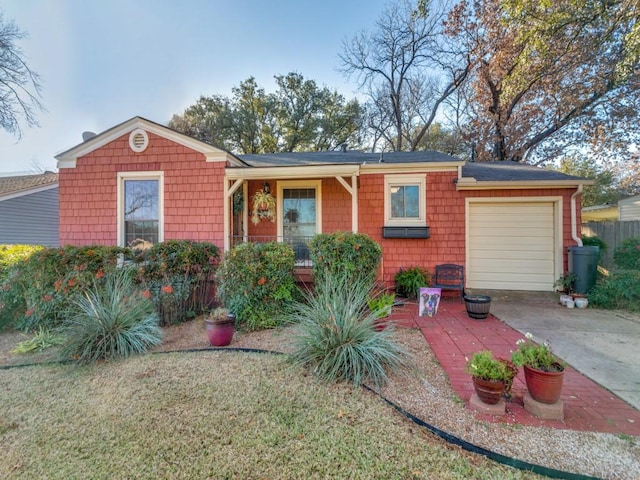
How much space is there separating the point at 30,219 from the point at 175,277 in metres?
11.8

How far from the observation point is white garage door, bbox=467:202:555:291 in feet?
21.7

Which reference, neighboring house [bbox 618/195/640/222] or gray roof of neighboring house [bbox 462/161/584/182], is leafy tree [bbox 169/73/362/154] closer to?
gray roof of neighboring house [bbox 462/161/584/182]

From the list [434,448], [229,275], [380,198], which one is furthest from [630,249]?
[229,275]

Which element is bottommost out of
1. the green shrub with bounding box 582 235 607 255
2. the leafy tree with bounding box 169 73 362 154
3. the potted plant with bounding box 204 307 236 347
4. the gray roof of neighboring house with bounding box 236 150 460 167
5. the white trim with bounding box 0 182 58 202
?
the potted plant with bounding box 204 307 236 347

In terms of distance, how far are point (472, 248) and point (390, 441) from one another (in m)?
5.94

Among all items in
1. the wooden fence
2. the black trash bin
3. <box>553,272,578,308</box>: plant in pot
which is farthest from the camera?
the wooden fence

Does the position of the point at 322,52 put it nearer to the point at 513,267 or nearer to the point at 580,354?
the point at 513,267

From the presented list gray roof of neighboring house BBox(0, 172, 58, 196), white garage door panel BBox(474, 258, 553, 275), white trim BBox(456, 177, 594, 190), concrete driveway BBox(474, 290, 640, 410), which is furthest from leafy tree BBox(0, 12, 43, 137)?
concrete driveway BBox(474, 290, 640, 410)

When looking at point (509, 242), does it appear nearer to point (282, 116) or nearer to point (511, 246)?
point (511, 246)

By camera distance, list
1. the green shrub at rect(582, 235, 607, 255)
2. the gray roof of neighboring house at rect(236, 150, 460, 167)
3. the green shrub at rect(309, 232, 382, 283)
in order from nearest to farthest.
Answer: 1. the green shrub at rect(309, 232, 382, 283)
2. the green shrub at rect(582, 235, 607, 255)
3. the gray roof of neighboring house at rect(236, 150, 460, 167)

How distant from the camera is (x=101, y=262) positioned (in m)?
4.87

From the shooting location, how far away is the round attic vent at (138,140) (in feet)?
20.7

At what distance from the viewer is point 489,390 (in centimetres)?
227

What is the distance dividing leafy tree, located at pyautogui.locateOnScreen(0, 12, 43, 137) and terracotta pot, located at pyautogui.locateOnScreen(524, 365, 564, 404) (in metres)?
15.8
